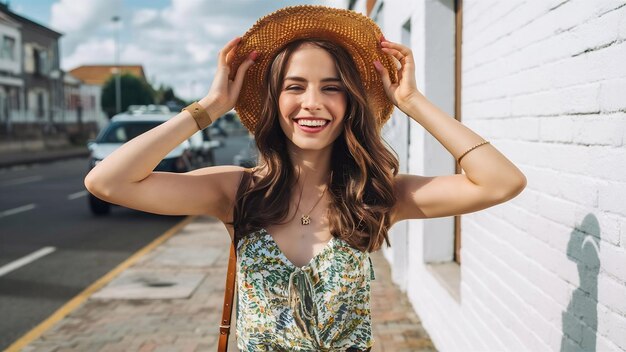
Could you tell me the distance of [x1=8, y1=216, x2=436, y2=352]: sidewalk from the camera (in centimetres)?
466

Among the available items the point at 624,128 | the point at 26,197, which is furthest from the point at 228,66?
the point at 26,197

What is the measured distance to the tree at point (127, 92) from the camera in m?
71.0

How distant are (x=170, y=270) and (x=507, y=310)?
490cm

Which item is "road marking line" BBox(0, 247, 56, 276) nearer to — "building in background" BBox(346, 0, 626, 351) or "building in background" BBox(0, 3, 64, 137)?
"building in background" BBox(346, 0, 626, 351)

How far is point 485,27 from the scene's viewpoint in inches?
133

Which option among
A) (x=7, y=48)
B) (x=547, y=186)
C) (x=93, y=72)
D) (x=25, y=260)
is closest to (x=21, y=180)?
(x=25, y=260)

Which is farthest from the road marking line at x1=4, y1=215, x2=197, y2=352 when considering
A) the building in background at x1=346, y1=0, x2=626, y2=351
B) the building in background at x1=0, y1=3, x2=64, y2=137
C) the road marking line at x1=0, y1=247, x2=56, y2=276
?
the building in background at x1=0, y1=3, x2=64, y2=137

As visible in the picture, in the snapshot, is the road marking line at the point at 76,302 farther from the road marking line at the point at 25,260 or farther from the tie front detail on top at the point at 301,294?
the tie front detail on top at the point at 301,294

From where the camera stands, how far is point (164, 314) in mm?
5426

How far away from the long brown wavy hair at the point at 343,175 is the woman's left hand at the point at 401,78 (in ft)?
0.37

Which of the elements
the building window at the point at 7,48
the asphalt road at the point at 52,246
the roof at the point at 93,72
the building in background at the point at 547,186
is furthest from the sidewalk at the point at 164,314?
the roof at the point at 93,72

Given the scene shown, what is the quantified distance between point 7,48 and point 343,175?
4745cm

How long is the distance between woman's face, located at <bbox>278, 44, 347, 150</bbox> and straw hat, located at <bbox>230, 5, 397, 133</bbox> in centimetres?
10

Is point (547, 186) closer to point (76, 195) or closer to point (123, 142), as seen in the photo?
point (123, 142)
